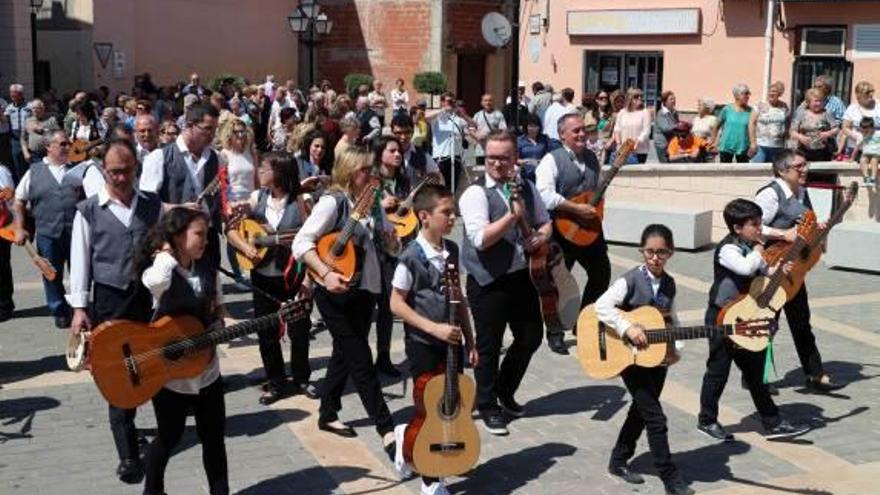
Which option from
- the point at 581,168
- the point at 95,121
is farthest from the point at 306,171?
the point at 95,121

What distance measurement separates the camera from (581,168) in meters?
8.73

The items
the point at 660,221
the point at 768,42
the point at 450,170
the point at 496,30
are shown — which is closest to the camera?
the point at 660,221

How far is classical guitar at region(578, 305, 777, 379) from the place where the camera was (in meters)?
5.97

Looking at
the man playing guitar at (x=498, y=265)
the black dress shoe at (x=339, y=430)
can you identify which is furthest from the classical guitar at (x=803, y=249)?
the black dress shoe at (x=339, y=430)

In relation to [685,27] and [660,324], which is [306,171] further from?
[685,27]

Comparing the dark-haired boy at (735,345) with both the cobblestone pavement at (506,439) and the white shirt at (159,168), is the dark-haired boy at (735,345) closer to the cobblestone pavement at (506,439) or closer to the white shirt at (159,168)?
the cobblestone pavement at (506,439)

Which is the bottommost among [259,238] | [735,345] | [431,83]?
[735,345]

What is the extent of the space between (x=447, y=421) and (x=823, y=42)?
66.1 feet

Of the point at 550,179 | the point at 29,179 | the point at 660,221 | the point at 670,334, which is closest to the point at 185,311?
the point at 670,334

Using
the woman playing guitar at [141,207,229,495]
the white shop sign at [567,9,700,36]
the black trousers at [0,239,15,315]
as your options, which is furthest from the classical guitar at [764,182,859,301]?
the white shop sign at [567,9,700,36]

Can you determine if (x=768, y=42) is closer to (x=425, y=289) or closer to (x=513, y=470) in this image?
(x=513, y=470)

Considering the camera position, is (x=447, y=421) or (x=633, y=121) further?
(x=633, y=121)

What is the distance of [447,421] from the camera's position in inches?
227

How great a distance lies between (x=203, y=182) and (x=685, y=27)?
756 inches
